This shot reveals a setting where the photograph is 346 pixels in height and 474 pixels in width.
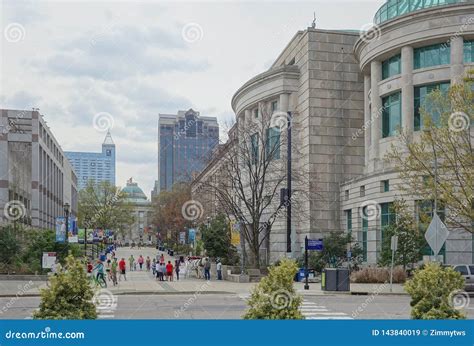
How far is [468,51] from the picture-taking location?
45094mm

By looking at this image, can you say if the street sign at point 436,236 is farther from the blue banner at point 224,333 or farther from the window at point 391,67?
the window at point 391,67

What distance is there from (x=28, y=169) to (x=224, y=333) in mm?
71084

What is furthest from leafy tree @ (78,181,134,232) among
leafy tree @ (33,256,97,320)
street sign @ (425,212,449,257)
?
leafy tree @ (33,256,97,320)

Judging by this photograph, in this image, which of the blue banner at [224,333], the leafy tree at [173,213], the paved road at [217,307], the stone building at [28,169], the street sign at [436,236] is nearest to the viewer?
the blue banner at [224,333]

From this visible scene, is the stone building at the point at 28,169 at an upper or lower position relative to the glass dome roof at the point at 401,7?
lower

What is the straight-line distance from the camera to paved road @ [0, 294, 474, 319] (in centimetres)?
1891

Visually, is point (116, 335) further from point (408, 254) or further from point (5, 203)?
point (5, 203)

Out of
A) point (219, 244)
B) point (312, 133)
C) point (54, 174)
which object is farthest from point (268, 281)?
point (54, 174)

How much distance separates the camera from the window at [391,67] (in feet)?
159

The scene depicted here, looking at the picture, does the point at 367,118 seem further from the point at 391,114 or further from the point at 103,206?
the point at 103,206

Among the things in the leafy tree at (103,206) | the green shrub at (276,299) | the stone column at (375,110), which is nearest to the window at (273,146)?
the stone column at (375,110)

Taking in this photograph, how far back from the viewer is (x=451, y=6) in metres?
44.3

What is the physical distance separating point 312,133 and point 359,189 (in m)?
7.33

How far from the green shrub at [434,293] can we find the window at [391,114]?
36.6 metres
